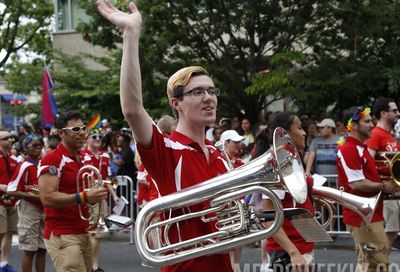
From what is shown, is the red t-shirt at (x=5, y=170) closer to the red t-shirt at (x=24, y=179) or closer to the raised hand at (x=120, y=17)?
the red t-shirt at (x=24, y=179)

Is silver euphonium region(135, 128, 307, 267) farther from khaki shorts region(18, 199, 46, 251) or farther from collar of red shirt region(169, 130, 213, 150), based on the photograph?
khaki shorts region(18, 199, 46, 251)

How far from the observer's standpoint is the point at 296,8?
50.7 ft

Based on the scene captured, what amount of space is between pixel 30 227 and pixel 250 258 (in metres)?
3.25

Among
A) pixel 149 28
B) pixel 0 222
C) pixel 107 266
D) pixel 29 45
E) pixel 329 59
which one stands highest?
pixel 29 45

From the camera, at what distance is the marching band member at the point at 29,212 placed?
8758 mm

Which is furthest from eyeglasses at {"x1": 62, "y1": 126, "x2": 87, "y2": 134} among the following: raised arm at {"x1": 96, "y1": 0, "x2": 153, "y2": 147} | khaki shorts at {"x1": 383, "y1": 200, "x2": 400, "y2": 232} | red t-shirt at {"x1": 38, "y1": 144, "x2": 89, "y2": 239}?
khaki shorts at {"x1": 383, "y1": 200, "x2": 400, "y2": 232}

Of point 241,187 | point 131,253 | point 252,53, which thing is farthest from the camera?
point 252,53

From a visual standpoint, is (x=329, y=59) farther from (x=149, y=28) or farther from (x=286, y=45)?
(x=149, y=28)

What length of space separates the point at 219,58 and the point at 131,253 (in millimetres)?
5908

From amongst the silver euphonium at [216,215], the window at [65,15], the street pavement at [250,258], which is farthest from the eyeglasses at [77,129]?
the window at [65,15]

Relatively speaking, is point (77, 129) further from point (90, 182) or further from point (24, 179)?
point (24, 179)

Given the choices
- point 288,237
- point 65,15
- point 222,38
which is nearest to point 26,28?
point 65,15

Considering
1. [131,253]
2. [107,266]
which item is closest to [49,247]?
[107,266]

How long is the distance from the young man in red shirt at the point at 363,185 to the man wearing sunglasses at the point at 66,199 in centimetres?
223
